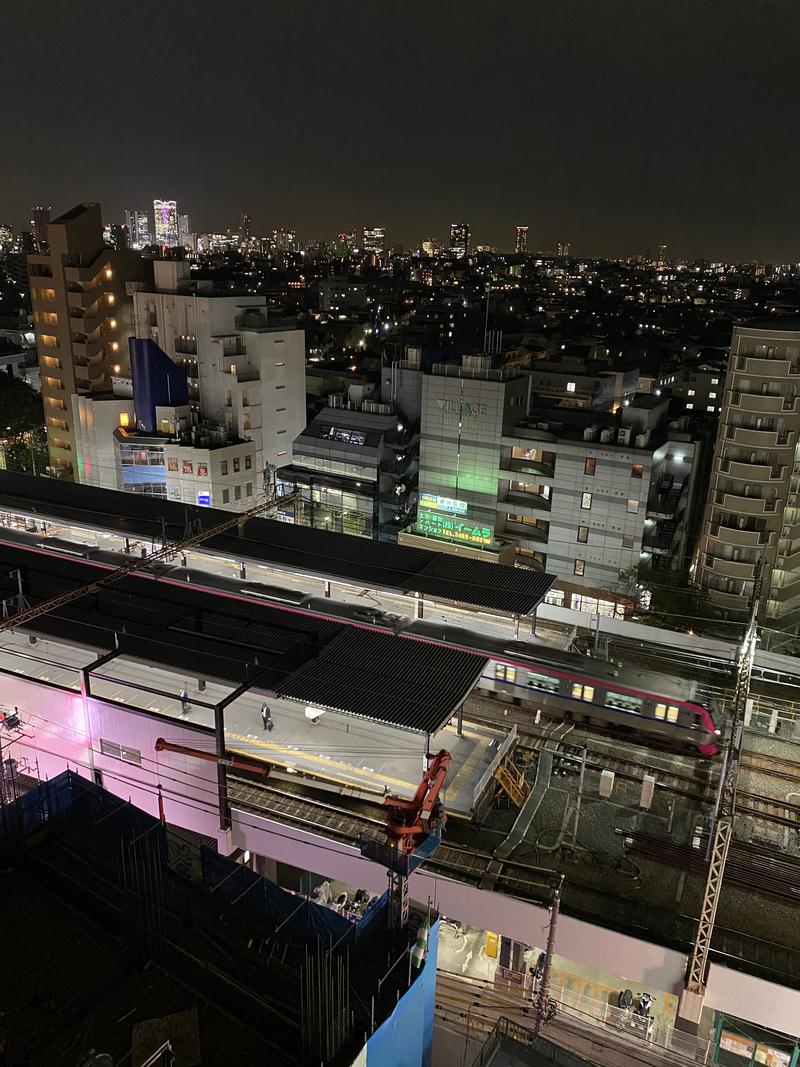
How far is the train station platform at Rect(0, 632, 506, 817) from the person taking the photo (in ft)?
31.4

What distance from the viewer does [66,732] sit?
33.9 ft

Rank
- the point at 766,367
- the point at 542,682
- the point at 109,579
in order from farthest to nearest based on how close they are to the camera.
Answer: the point at 766,367, the point at 542,682, the point at 109,579

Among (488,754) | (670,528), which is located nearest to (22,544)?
(488,754)

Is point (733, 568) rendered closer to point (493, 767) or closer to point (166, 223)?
point (493, 767)

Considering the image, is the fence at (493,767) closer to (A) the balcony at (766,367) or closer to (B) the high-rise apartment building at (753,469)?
(B) the high-rise apartment building at (753,469)

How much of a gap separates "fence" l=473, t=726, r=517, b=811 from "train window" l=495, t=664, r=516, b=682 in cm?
220

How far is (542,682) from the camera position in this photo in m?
12.3

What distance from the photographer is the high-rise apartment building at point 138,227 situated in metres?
107

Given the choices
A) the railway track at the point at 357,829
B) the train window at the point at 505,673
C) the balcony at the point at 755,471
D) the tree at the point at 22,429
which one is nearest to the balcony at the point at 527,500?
the balcony at the point at 755,471

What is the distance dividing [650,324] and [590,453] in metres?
44.4

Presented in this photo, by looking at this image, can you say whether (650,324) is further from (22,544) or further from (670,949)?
(670,949)

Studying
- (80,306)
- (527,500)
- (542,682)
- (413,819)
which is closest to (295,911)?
(413,819)

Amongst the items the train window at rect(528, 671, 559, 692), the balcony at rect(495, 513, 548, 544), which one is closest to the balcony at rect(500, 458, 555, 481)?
the balcony at rect(495, 513, 548, 544)

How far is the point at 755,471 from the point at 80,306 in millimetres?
23654
